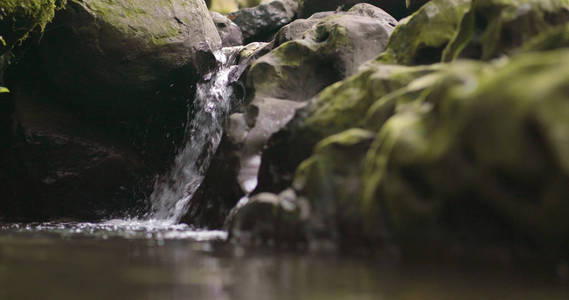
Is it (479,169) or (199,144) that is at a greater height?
(479,169)

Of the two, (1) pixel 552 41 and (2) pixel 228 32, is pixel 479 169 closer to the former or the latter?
(1) pixel 552 41

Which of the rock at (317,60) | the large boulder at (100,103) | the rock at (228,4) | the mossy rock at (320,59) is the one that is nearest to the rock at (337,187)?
the rock at (317,60)

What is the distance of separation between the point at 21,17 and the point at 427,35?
630 cm


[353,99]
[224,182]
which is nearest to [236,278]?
[353,99]

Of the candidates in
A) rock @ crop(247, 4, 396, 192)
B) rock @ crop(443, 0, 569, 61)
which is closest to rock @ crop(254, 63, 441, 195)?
rock @ crop(443, 0, 569, 61)

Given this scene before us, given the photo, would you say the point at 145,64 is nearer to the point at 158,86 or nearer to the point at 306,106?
the point at 158,86

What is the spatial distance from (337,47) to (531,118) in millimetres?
5828

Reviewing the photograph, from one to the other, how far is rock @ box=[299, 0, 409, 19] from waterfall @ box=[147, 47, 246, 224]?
4.23m

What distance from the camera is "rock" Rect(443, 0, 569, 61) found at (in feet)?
18.6

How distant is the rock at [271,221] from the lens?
4.80m

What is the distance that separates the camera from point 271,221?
16.5ft

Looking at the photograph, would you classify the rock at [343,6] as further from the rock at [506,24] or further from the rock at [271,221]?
the rock at [271,221]

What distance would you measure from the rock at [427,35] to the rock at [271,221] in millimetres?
3338

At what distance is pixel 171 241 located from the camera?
5.41m
